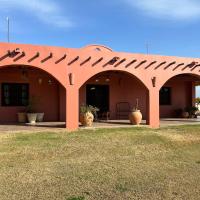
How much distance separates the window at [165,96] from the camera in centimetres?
2127

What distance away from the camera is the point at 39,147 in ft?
35.1

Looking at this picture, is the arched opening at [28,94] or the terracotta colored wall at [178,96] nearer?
the arched opening at [28,94]

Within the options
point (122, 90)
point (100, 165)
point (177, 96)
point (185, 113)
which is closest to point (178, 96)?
point (177, 96)

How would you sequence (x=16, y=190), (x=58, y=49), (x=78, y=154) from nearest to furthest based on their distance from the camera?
1. (x=16, y=190)
2. (x=78, y=154)
3. (x=58, y=49)

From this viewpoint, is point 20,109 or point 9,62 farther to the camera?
point 20,109

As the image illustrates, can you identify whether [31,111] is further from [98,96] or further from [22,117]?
[98,96]

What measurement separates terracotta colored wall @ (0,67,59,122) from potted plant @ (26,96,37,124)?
0.33 meters

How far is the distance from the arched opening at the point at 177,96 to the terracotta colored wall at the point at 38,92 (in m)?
6.79

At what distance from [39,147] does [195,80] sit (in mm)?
13125

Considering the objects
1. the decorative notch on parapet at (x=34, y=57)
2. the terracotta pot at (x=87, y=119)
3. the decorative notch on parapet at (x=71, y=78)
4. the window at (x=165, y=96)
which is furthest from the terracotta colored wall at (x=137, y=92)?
the decorative notch on parapet at (x=34, y=57)

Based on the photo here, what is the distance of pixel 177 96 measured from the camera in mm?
21781

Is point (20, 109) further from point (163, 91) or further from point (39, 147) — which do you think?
point (163, 91)

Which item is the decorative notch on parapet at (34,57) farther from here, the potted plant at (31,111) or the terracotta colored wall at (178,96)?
the terracotta colored wall at (178,96)

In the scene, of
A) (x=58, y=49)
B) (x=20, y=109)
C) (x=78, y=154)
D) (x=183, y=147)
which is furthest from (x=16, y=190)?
(x=20, y=109)
